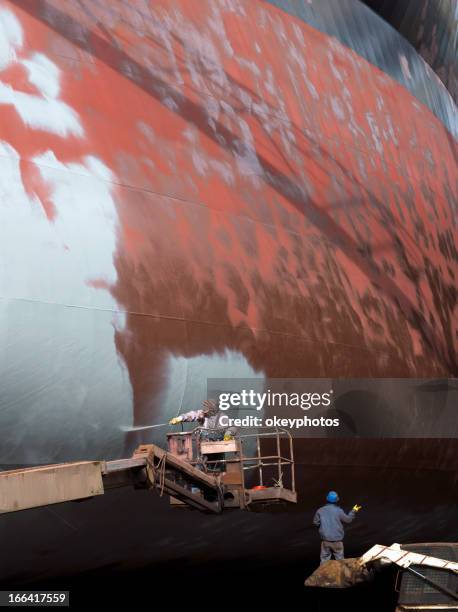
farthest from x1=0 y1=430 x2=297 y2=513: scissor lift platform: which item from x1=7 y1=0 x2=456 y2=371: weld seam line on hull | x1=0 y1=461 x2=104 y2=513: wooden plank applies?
x1=7 y1=0 x2=456 y2=371: weld seam line on hull

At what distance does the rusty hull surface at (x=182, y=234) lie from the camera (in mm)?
9070

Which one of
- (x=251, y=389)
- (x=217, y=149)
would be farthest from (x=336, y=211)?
(x=251, y=389)

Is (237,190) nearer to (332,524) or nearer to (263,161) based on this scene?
(263,161)

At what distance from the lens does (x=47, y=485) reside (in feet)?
23.7

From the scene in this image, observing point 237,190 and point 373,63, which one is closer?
point 237,190

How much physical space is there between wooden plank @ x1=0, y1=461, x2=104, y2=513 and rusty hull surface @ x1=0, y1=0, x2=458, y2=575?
1483 mm

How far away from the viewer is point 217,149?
11180 millimetres

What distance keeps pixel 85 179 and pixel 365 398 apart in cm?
513

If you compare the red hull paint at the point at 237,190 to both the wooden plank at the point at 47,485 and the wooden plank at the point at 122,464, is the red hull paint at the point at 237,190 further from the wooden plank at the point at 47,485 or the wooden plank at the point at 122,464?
the wooden plank at the point at 47,485

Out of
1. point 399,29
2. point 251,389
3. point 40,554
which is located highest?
point 399,29

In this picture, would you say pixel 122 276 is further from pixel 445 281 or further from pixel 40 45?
pixel 445 281

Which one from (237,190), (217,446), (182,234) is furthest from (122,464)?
(237,190)

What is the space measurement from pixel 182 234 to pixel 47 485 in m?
3.89

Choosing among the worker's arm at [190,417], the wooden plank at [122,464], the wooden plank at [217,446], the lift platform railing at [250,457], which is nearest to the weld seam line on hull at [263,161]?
the lift platform railing at [250,457]
